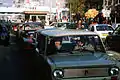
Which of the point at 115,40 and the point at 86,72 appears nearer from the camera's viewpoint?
the point at 86,72

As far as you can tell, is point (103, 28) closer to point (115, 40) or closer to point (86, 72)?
point (115, 40)

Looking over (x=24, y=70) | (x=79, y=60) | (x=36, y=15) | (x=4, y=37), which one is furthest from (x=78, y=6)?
(x=79, y=60)

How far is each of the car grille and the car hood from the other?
0.33ft

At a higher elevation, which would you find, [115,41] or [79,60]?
[79,60]

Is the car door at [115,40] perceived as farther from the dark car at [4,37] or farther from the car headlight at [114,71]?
the dark car at [4,37]

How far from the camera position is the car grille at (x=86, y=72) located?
6977 millimetres

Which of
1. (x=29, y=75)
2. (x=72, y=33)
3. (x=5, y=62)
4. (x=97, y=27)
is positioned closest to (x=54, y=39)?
(x=72, y=33)

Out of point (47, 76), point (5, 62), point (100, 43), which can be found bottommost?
point (5, 62)

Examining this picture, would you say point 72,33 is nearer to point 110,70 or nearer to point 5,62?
point 110,70

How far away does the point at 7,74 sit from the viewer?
11211mm

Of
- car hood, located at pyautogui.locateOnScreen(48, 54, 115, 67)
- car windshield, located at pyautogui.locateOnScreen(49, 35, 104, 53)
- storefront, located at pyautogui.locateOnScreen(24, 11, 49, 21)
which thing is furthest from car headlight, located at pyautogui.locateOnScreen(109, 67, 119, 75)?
storefront, located at pyautogui.locateOnScreen(24, 11, 49, 21)

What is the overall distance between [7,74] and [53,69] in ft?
14.9

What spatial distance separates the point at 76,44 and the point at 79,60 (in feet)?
3.57

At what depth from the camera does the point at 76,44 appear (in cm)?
822
